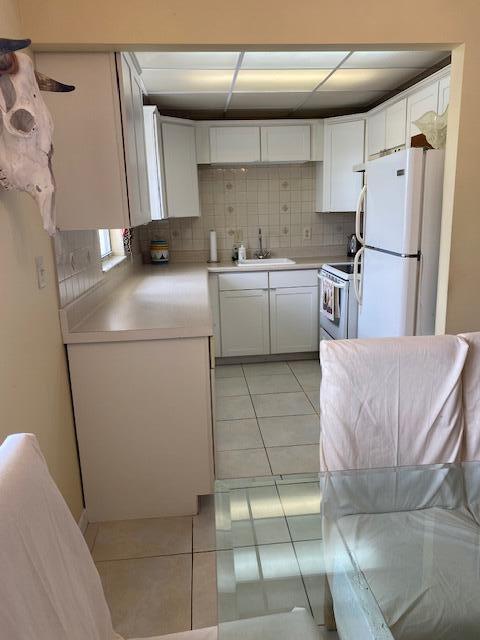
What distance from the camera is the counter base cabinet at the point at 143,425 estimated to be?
2.01 meters

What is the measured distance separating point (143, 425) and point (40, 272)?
809 mm

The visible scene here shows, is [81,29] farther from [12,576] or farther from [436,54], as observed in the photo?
[436,54]

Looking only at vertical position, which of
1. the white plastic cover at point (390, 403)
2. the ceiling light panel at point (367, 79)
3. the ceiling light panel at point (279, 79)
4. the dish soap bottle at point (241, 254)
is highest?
the ceiling light panel at point (367, 79)

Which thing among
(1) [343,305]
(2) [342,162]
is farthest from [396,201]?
(2) [342,162]

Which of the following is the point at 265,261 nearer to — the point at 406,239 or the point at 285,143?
the point at 285,143

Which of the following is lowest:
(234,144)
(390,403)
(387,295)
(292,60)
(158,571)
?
(158,571)

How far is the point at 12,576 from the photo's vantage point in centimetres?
65

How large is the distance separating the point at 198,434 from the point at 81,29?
1.69 metres

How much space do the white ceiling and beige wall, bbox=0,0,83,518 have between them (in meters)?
1.38

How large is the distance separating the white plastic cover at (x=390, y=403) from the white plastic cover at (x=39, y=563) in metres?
0.83

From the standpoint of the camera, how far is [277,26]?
1.80 meters

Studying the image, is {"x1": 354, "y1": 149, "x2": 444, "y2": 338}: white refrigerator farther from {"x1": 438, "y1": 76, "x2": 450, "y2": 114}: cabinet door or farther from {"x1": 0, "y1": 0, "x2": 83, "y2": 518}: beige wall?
{"x1": 0, "y1": 0, "x2": 83, "y2": 518}: beige wall

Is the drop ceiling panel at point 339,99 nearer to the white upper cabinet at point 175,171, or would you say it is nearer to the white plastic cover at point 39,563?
the white upper cabinet at point 175,171

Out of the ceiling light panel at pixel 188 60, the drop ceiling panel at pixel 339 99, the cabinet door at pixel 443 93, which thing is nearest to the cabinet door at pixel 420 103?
the cabinet door at pixel 443 93
